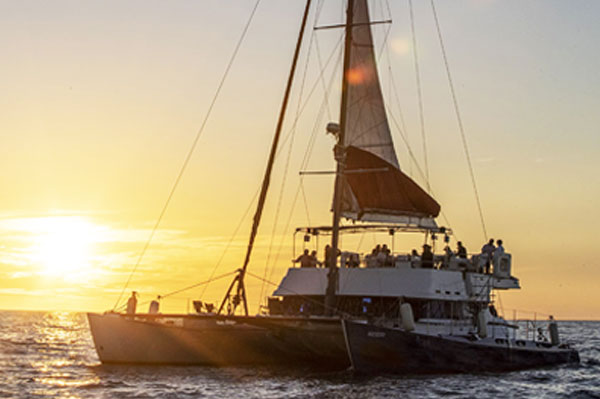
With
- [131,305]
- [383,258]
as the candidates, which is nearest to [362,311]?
[383,258]

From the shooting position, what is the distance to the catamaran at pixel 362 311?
92.0 feet

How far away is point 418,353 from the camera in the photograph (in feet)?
91.4

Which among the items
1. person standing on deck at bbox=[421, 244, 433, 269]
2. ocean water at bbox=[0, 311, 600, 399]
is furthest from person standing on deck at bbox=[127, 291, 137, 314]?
person standing on deck at bbox=[421, 244, 433, 269]

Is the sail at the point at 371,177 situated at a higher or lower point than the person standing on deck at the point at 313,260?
higher

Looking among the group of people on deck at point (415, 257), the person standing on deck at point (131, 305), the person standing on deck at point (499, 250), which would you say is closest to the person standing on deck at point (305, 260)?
the group of people on deck at point (415, 257)

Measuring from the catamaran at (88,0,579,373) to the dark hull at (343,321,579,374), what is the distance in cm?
4

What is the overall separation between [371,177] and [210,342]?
1003 centimetres

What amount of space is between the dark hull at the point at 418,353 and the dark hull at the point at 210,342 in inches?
55.0

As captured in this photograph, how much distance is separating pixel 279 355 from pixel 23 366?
37.0ft

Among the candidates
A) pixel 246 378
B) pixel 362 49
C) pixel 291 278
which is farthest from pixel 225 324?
pixel 362 49

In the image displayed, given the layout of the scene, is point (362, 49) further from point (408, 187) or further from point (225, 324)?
point (225, 324)

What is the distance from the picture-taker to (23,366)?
34562mm

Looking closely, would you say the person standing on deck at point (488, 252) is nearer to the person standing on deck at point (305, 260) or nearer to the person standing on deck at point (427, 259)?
the person standing on deck at point (427, 259)

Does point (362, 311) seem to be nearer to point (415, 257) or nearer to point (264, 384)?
point (415, 257)
